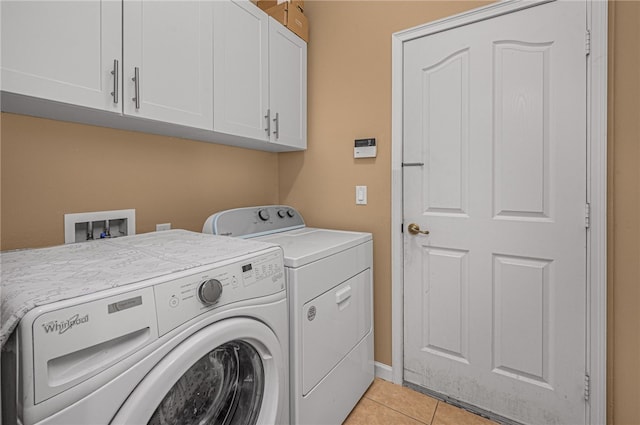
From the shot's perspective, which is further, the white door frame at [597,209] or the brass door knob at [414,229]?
the brass door knob at [414,229]

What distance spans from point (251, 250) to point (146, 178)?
2.90 feet

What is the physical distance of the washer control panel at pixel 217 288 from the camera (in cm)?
72

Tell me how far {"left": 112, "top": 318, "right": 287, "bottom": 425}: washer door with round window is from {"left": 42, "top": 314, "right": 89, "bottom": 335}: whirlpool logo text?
0.20 metres

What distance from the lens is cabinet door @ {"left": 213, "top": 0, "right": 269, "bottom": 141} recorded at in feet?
4.81

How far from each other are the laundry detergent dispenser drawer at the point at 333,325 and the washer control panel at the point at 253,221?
0.59 m

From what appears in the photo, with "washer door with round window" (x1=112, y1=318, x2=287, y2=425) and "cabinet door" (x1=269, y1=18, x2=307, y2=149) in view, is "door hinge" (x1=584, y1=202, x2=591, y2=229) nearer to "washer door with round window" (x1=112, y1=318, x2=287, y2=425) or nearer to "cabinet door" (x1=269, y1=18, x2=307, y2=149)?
"washer door with round window" (x1=112, y1=318, x2=287, y2=425)

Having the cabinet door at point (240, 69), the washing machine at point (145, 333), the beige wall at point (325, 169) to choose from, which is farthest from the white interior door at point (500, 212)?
the washing machine at point (145, 333)

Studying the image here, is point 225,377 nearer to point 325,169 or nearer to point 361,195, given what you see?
point 361,195

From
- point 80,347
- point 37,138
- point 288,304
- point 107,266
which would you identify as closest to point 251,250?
point 288,304

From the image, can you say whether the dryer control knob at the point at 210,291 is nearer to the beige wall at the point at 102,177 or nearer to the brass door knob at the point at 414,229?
the beige wall at the point at 102,177

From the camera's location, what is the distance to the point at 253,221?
1744 millimetres

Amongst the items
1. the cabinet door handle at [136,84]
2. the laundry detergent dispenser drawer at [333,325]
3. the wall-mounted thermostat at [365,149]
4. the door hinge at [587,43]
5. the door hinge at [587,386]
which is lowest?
the door hinge at [587,386]

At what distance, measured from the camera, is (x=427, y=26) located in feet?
5.47

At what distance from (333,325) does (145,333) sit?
35.0 inches
